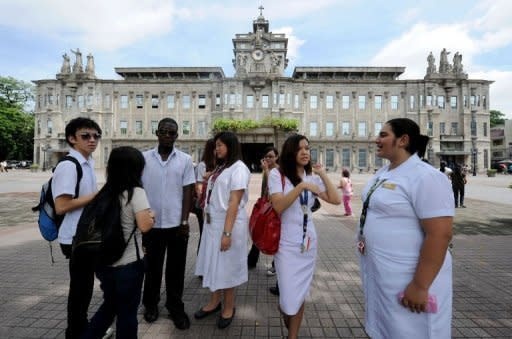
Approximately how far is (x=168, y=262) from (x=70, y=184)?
1574 mm

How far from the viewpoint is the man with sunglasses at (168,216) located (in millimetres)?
3676

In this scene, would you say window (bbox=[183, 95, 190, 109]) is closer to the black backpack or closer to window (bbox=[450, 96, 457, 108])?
window (bbox=[450, 96, 457, 108])

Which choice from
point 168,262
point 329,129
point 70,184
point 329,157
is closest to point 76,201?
point 70,184

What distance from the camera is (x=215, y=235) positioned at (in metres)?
3.60

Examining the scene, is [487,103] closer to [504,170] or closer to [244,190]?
[504,170]

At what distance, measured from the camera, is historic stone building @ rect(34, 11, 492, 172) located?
158 ft

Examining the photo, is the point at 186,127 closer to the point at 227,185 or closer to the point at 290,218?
the point at 227,185

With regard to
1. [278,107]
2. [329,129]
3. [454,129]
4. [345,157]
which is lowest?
[345,157]

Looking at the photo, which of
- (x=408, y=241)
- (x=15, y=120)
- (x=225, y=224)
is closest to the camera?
(x=408, y=241)

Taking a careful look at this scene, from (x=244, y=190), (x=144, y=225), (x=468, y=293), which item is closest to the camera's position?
(x=144, y=225)

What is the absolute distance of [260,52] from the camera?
49844 millimetres

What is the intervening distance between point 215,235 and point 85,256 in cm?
138

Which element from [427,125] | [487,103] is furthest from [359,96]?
[487,103]

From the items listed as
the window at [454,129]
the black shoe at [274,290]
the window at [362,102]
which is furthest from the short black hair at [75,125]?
the window at [454,129]
